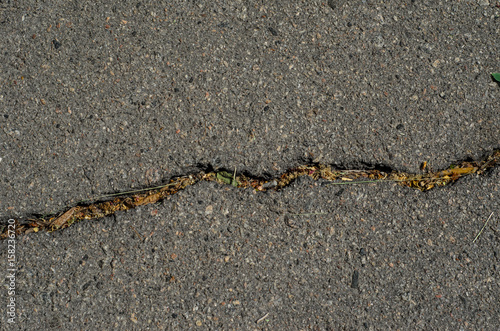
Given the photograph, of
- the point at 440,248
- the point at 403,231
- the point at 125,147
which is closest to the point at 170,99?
the point at 125,147

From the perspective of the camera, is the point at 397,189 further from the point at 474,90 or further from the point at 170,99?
the point at 170,99

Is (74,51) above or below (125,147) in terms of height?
above

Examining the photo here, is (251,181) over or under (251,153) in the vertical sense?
under
